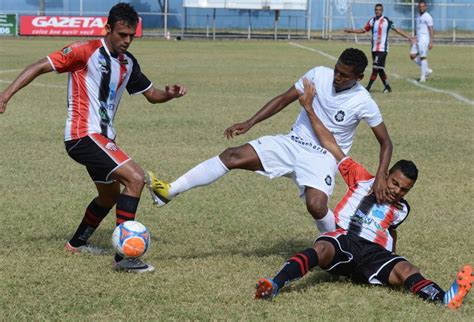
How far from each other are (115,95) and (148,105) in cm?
995

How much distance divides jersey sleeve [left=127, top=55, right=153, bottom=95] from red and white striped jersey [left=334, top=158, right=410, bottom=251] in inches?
72.5

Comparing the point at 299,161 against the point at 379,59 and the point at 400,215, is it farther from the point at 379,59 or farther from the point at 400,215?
the point at 379,59

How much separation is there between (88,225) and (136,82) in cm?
122

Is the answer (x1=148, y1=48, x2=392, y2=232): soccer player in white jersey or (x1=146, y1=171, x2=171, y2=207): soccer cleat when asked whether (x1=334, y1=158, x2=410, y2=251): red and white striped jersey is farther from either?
(x1=146, y1=171, x2=171, y2=207): soccer cleat

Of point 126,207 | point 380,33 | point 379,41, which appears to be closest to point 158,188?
point 126,207

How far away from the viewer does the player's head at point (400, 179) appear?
582cm

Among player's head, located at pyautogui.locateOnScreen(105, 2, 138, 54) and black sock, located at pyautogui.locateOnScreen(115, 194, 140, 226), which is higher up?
player's head, located at pyautogui.locateOnScreen(105, 2, 138, 54)

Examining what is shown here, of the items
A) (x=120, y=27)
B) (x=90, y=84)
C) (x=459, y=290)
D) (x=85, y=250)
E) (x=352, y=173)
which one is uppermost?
(x=120, y=27)

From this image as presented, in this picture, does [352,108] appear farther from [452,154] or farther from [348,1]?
[348,1]

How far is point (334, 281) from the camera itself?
595cm

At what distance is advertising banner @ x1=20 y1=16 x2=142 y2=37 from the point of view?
1770 inches

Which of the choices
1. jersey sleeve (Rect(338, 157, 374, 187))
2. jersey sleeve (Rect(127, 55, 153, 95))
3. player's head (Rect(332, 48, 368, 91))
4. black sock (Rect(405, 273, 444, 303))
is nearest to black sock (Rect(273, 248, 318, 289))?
black sock (Rect(405, 273, 444, 303))

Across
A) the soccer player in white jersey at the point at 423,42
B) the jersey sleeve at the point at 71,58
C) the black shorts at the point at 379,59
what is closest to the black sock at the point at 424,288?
the jersey sleeve at the point at 71,58

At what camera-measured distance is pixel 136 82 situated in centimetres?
656
